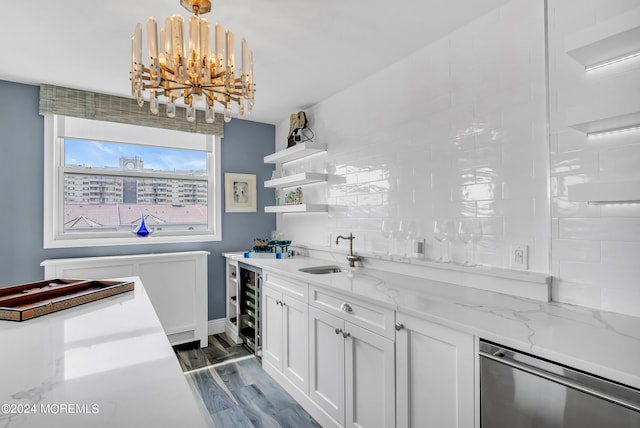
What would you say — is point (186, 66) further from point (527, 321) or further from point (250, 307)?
point (250, 307)

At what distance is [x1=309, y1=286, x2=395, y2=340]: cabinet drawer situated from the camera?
1.73 meters

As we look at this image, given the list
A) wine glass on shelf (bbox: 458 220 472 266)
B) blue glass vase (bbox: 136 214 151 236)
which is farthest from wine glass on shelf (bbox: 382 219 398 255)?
blue glass vase (bbox: 136 214 151 236)

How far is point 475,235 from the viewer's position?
197 cm

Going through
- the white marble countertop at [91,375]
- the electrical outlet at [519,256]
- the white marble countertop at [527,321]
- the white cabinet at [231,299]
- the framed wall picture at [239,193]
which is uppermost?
the framed wall picture at [239,193]

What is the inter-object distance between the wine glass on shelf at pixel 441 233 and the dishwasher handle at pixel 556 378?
3.17 ft

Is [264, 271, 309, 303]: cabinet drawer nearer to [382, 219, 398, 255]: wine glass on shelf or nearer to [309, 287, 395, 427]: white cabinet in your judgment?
[309, 287, 395, 427]: white cabinet

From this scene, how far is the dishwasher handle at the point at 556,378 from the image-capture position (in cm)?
95

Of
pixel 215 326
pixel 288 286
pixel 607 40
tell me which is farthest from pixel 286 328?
pixel 607 40

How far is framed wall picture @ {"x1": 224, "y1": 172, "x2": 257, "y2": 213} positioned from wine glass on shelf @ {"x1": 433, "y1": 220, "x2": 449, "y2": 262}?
8.27ft

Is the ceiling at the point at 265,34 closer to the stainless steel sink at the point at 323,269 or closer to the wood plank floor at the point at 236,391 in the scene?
the stainless steel sink at the point at 323,269

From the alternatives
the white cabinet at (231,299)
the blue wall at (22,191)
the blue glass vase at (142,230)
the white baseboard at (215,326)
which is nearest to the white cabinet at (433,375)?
the white cabinet at (231,299)

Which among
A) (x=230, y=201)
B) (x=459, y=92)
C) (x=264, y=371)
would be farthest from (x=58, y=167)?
(x=459, y=92)

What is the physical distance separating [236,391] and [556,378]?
7.47 feet

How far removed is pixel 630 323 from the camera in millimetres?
1342
